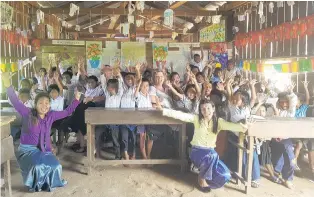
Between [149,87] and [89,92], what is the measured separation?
4.39 ft

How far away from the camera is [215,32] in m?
10.2

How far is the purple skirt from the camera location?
13.8 ft

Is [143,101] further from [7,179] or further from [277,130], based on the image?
[7,179]

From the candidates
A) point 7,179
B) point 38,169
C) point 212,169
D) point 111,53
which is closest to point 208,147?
point 212,169

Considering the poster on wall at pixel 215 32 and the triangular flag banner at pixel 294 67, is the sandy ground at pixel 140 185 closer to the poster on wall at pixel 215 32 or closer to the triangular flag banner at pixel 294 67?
the triangular flag banner at pixel 294 67

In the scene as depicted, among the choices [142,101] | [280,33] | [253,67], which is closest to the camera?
[142,101]

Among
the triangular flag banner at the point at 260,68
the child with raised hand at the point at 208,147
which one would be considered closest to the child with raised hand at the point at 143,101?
the child with raised hand at the point at 208,147

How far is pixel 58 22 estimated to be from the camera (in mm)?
12227

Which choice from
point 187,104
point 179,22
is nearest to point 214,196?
point 187,104

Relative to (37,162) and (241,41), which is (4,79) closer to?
(37,162)

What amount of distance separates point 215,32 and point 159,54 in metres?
2.55

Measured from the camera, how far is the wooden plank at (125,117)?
4.66 meters

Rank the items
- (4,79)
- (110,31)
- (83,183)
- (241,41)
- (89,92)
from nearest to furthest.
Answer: (4,79) < (83,183) < (89,92) < (241,41) < (110,31)

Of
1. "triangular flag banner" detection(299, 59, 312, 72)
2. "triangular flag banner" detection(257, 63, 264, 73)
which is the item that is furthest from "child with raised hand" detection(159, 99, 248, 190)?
"triangular flag banner" detection(257, 63, 264, 73)
